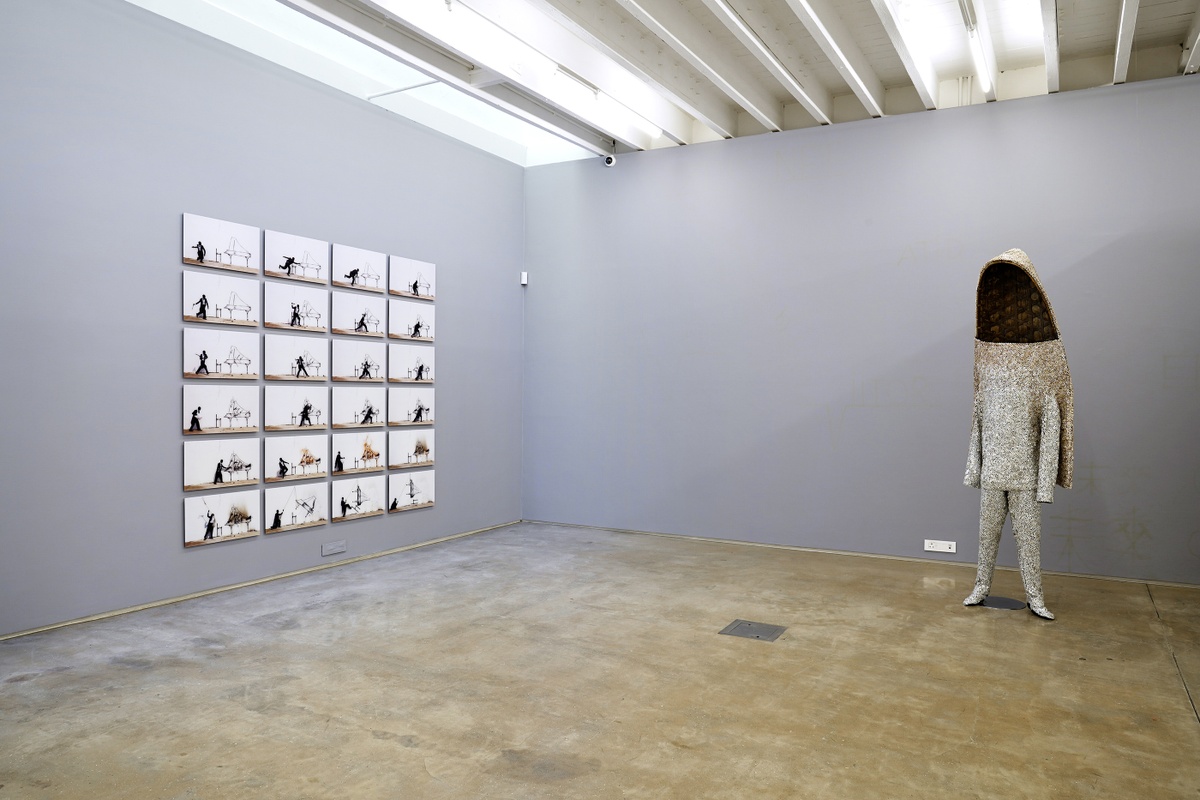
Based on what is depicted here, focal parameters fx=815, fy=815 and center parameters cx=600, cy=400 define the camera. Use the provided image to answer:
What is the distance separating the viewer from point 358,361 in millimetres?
5957

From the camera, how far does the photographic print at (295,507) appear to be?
528 cm

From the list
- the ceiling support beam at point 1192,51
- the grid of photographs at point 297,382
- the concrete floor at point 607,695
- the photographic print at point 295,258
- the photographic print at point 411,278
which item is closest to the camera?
the concrete floor at point 607,695

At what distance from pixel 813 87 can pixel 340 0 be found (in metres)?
3.33

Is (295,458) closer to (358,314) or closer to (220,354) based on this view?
(220,354)

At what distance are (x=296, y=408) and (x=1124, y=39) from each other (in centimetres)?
551

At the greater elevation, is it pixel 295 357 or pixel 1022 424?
pixel 295 357

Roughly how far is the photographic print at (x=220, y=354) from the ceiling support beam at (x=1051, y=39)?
4.89 meters

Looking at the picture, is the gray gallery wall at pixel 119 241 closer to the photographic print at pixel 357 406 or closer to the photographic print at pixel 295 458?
the photographic print at pixel 295 458

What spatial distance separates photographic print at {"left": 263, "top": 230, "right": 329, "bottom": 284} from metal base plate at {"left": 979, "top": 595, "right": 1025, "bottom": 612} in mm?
4709

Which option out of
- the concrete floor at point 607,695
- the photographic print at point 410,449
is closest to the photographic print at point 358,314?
the photographic print at point 410,449

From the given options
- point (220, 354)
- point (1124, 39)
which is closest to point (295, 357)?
point (220, 354)

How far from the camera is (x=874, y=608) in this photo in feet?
15.2

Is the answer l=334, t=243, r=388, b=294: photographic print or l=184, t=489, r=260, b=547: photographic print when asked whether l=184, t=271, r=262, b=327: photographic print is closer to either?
l=334, t=243, r=388, b=294: photographic print

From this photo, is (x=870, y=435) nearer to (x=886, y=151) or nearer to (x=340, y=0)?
(x=886, y=151)
